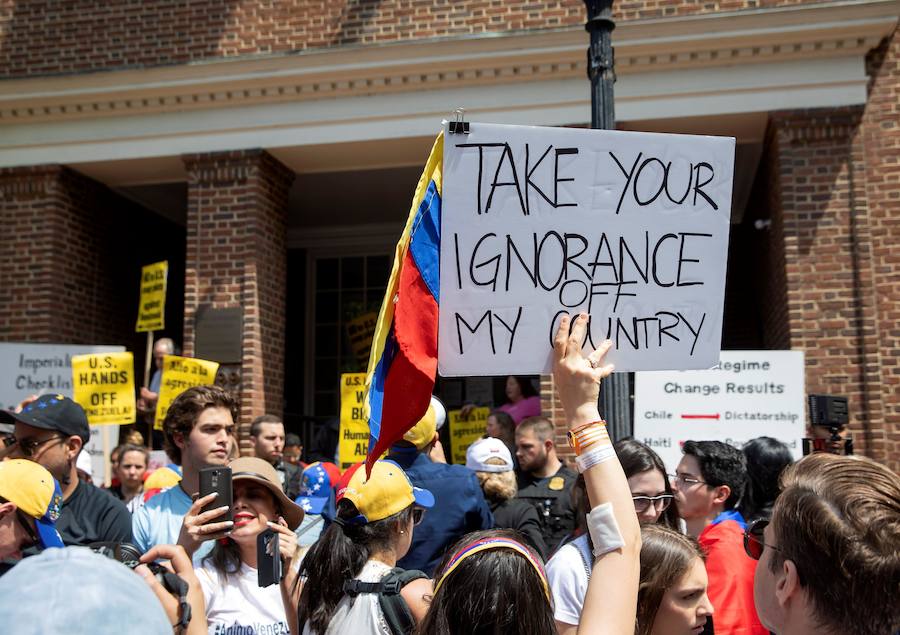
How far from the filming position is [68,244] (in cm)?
998

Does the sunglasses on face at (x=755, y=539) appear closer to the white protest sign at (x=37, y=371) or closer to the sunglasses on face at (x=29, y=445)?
the sunglasses on face at (x=29, y=445)

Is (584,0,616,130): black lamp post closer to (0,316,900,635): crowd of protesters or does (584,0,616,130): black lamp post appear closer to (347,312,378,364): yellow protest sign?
(0,316,900,635): crowd of protesters

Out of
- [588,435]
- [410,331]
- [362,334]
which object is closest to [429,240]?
[410,331]

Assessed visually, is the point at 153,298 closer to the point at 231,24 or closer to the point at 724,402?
the point at 231,24

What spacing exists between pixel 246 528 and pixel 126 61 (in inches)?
308

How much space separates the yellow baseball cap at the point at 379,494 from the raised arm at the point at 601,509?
3.33 feet

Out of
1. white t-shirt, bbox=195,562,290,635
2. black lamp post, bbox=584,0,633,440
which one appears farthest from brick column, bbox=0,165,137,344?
white t-shirt, bbox=195,562,290,635

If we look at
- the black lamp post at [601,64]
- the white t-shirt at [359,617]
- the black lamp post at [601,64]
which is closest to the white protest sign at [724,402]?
the black lamp post at [601,64]

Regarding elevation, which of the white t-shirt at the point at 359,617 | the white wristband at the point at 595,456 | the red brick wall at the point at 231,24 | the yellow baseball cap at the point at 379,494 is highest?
the red brick wall at the point at 231,24

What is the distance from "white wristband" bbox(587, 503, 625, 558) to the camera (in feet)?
6.01

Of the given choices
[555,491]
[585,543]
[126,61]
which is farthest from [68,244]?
[585,543]

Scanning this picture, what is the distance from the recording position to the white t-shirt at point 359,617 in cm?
249

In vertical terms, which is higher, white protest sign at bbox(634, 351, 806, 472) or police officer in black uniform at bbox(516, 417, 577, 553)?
white protest sign at bbox(634, 351, 806, 472)

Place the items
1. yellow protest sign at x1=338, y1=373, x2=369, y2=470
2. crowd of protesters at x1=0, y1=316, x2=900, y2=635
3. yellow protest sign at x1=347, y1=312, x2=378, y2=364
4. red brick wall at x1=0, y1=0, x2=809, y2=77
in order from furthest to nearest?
yellow protest sign at x1=347, y1=312, x2=378, y2=364, red brick wall at x1=0, y1=0, x2=809, y2=77, yellow protest sign at x1=338, y1=373, x2=369, y2=470, crowd of protesters at x1=0, y1=316, x2=900, y2=635
